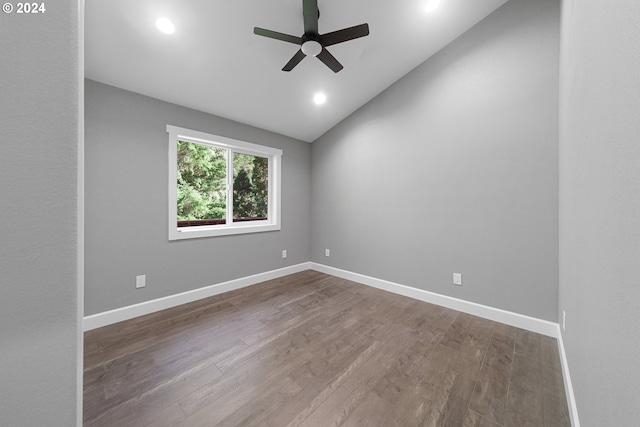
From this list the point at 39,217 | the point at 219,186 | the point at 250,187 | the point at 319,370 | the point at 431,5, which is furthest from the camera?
the point at 250,187

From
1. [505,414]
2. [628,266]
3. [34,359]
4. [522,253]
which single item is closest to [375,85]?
[522,253]

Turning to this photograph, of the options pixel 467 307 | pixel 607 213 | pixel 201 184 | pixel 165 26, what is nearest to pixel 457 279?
pixel 467 307

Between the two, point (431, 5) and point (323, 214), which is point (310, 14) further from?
point (323, 214)

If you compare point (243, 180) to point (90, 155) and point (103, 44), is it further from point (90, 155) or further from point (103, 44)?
point (103, 44)

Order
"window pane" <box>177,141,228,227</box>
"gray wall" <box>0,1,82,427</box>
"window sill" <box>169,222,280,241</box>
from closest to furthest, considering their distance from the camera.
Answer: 1. "gray wall" <box>0,1,82,427</box>
2. "window sill" <box>169,222,280,241</box>
3. "window pane" <box>177,141,228,227</box>

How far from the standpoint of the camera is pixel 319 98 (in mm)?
3180

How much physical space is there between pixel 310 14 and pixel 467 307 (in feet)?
10.4

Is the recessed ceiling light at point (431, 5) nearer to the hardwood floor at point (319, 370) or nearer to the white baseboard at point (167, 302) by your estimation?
the hardwood floor at point (319, 370)

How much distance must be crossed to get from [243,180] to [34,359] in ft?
10.3

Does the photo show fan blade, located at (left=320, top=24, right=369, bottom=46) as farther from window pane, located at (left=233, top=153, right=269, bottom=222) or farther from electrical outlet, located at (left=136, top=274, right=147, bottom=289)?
electrical outlet, located at (left=136, top=274, right=147, bottom=289)

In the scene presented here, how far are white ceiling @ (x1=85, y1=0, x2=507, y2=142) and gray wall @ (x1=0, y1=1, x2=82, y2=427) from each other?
5.57ft

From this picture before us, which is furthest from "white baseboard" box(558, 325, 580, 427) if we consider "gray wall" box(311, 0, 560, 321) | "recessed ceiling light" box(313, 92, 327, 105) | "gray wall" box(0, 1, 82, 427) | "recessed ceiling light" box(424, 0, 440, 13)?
"recessed ceiling light" box(313, 92, 327, 105)

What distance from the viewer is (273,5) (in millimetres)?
1976

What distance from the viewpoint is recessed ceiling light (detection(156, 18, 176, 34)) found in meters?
1.88
